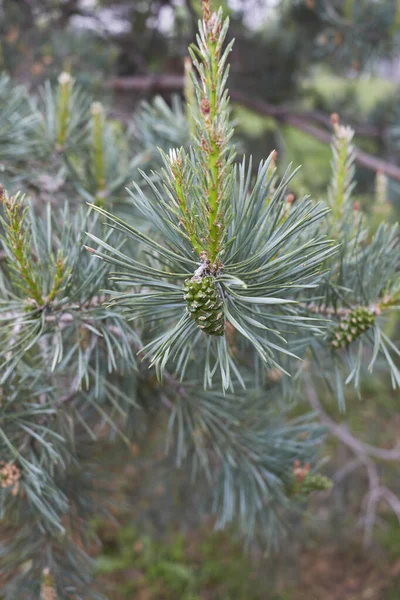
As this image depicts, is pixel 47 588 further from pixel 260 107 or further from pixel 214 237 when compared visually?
pixel 260 107

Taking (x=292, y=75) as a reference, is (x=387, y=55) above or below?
below

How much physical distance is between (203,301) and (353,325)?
0.19 m

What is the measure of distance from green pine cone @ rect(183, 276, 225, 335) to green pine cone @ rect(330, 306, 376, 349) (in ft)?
0.54

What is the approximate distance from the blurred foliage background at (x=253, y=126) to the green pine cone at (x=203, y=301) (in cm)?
40

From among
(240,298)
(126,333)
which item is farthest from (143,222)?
(240,298)

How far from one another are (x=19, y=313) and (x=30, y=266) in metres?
0.06

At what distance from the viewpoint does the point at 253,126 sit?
240 centimetres

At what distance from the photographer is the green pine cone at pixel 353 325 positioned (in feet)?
1.56

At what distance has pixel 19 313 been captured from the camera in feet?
1.56

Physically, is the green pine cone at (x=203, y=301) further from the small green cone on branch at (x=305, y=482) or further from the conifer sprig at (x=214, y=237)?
the small green cone on branch at (x=305, y=482)

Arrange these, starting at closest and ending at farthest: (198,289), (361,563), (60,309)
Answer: (198,289) → (60,309) → (361,563)

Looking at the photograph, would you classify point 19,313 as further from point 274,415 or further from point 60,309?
point 274,415

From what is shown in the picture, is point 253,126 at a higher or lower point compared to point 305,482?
higher

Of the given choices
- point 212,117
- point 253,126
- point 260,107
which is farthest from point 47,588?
point 253,126
